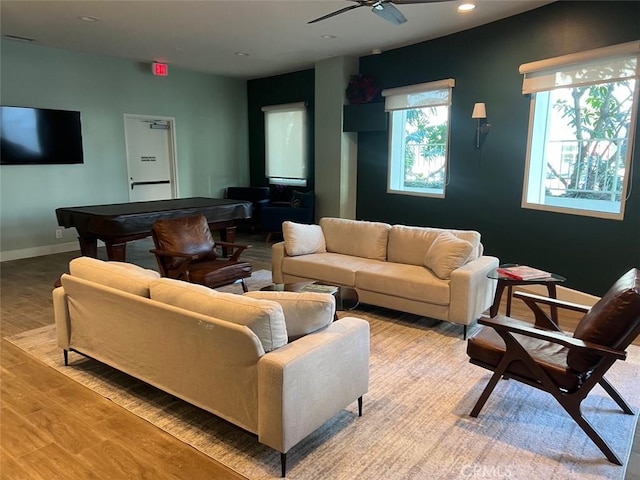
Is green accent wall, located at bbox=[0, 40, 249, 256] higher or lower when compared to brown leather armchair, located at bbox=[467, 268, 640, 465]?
higher

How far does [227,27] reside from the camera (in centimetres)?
508

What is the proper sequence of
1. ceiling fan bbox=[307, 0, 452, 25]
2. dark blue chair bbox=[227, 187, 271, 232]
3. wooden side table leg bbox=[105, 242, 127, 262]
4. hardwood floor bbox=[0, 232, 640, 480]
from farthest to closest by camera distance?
dark blue chair bbox=[227, 187, 271, 232]
wooden side table leg bbox=[105, 242, 127, 262]
ceiling fan bbox=[307, 0, 452, 25]
hardwood floor bbox=[0, 232, 640, 480]

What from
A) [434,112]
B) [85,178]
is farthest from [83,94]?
[434,112]

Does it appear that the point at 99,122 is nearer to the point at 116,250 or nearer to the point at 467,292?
the point at 116,250

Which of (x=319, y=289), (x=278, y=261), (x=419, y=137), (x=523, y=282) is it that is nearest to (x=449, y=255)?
(x=523, y=282)

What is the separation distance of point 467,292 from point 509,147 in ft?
7.68

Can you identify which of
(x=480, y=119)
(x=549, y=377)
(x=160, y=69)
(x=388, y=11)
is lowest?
(x=549, y=377)

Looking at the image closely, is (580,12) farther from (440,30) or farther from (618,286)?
(618,286)

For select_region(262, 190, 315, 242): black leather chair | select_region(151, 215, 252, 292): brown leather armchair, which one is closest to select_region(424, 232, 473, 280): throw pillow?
select_region(151, 215, 252, 292): brown leather armchair

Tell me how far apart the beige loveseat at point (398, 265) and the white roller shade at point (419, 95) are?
7.53 feet

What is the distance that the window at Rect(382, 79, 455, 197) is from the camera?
577 cm

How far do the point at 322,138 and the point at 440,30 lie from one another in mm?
2399

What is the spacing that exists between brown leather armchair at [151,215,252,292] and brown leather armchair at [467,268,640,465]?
228cm

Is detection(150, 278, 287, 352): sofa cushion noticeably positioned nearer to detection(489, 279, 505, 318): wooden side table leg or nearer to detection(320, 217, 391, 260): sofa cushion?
detection(489, 279, 505, 318): wooden side table leg
